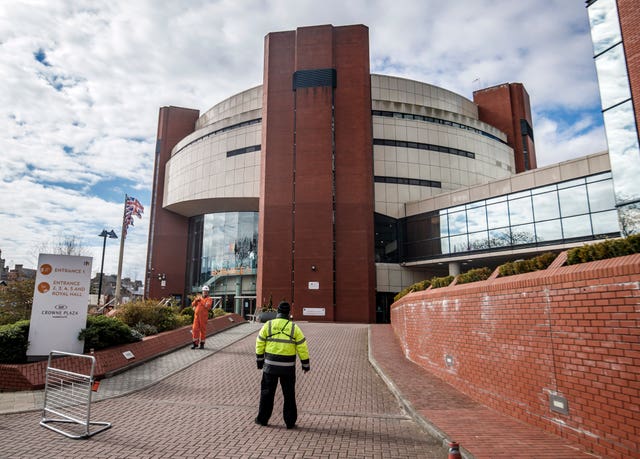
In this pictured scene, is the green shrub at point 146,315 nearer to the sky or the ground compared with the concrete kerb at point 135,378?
nearer to the sky

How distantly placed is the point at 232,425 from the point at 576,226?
2139cm

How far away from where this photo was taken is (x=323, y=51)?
33.3 metres

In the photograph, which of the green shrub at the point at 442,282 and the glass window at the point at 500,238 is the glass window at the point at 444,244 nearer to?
the glass window at the point at 500,238

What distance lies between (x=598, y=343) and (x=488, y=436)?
190 centimetres

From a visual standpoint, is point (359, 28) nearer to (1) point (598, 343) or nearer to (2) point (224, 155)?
(2) point (224, 155)

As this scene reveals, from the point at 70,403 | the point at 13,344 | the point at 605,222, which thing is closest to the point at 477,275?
the point at 70,403

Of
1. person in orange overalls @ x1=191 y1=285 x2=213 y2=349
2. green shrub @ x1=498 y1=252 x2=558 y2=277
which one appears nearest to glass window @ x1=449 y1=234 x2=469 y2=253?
person in orange overalls @ x1=191 y1=285 x2=213 y2=349

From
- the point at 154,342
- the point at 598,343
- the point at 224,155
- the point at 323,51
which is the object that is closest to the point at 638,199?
the point at 598,343

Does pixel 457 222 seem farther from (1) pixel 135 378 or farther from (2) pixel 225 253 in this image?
(1) pixel 135 378

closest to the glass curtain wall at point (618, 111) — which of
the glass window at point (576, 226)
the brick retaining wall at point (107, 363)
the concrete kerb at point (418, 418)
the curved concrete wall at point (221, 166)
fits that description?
the glass window at point (576, 226)

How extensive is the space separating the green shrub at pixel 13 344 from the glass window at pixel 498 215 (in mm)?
24168

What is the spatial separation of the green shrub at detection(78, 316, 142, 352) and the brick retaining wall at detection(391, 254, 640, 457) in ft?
28.5

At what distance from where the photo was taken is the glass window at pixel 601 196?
20.6 metres

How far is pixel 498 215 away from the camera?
26.2 metres
